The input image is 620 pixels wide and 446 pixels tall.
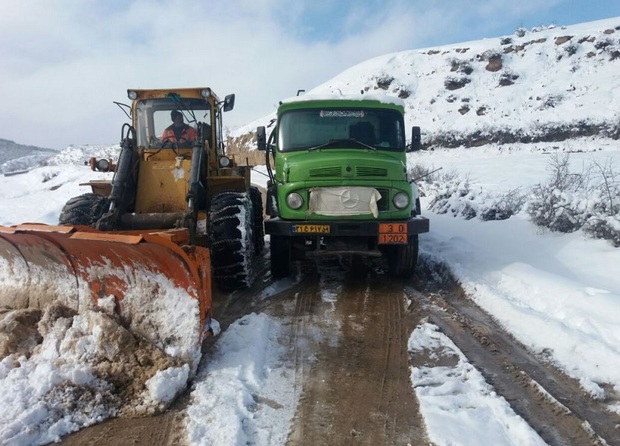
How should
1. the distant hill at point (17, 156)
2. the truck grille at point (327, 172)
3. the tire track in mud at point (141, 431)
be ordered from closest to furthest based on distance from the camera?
the tire track in mud at point (141, 431), the truck grille at point (327, 172), the distant hill at point (17, 156)

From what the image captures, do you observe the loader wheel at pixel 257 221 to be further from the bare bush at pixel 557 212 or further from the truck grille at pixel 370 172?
the bare bush at pixel 557 212

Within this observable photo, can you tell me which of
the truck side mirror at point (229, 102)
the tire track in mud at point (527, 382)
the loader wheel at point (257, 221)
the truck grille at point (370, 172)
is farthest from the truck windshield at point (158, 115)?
the tire track in mud at point (527, 382)

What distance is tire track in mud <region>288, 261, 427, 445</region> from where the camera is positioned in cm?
298

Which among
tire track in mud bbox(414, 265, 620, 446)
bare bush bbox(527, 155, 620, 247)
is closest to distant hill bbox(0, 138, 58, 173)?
bare bush bbox(527, 155, 620, 247)

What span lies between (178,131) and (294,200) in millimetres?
1997

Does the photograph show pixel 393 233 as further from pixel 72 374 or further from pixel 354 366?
pixel 72 374

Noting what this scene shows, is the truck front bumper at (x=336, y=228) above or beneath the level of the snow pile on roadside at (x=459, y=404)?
above

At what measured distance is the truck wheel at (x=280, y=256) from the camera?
6.23 m

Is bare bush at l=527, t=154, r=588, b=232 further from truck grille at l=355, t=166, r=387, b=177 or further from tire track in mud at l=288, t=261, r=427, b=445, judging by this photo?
truck grille at l=355, t=166, r=387, b=177

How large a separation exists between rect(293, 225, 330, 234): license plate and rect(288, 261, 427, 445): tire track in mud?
70 cm

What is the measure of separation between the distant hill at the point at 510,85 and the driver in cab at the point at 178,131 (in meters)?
20.5

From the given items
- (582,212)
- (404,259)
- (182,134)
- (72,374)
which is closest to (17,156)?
(182,134)

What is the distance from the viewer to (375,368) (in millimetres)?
3818

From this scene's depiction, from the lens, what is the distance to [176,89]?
6.76 meters
